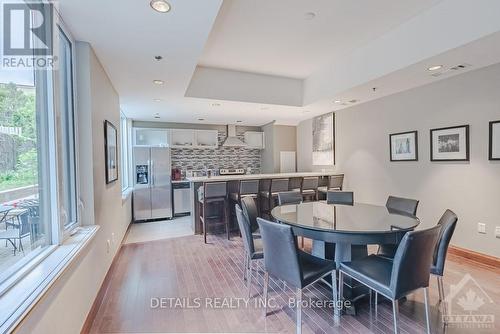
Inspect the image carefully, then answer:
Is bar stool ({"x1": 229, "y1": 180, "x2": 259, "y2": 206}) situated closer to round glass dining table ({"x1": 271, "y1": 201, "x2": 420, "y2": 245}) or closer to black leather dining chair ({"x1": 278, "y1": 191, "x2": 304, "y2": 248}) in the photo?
black leather dining chair ({"x1": 278, "y1": 191, "x2": 304, "y2": 248})

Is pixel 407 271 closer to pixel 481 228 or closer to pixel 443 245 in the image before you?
pixel 443 245

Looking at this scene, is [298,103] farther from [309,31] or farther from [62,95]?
[62,95]

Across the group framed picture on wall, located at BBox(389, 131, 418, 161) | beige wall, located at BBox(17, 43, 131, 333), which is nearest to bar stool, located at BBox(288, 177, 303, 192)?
framed picture on wall, located at BBox(389, 131, 418, 161)

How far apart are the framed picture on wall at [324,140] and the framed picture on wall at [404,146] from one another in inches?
57.3

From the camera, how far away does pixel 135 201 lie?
17.9 ft

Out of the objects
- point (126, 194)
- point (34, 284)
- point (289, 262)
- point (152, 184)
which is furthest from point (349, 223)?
point (152, 184)

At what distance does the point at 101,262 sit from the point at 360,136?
4592mm

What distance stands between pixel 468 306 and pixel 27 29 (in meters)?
3.95

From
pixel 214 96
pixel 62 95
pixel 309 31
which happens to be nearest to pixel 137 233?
pixel 214 96

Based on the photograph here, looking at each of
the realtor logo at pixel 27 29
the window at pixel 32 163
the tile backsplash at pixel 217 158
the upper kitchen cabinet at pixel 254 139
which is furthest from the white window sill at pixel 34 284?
the upper kitchen cabinet at pixel 254 139

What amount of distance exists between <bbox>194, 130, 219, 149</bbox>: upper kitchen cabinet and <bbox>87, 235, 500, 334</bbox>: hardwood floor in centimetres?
371

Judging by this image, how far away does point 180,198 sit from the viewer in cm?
600

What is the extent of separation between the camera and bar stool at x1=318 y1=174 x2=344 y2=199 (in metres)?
5.00

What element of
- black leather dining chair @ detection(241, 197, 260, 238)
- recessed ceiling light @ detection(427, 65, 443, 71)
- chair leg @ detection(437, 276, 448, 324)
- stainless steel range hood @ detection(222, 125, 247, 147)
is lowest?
chair leg @ detection(437, 276, 448, 324)
